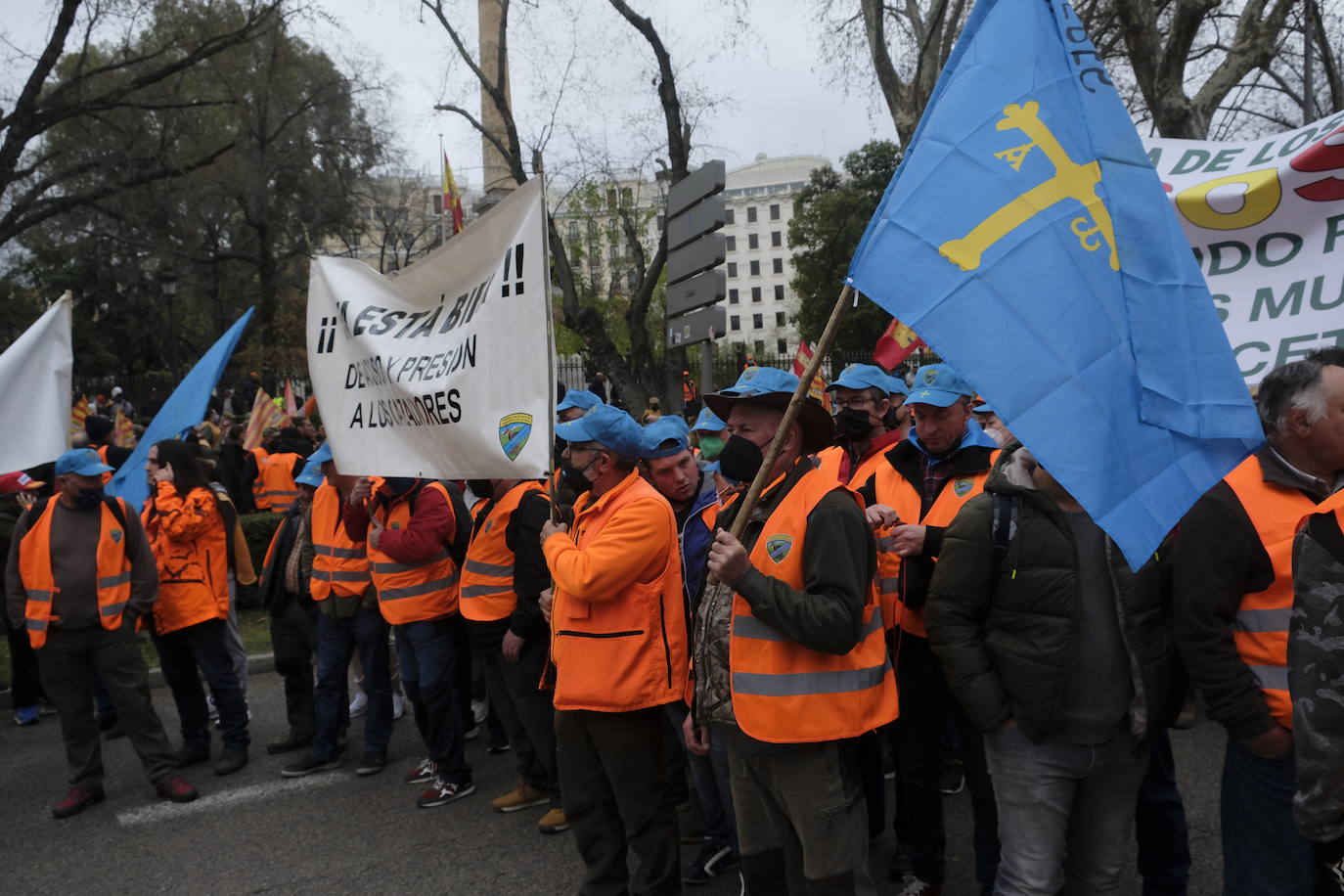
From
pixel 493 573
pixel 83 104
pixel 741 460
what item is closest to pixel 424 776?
pixel 493 573

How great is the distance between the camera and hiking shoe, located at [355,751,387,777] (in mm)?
5887

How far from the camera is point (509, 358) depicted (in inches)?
155

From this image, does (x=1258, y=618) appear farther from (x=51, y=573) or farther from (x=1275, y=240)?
(x=51, y=573)

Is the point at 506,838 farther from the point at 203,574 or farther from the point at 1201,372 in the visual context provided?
the point at 1201,372

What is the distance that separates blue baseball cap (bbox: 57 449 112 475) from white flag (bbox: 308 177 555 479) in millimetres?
1713

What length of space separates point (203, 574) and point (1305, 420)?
5.90 m

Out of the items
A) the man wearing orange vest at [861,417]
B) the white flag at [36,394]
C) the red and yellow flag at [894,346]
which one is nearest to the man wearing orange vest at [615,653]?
the man wearing orange vest at [861,417]

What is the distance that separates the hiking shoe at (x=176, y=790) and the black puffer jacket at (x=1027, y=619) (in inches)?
180

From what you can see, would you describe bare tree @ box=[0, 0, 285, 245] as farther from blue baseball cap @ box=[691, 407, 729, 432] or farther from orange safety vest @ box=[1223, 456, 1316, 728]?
orange safety vest @ box=[1223, 456, 1316, 728]

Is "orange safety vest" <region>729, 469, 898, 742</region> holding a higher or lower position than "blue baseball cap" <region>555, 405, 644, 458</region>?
lower

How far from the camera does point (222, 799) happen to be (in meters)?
5.64

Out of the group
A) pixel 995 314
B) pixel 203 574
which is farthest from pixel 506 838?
pixel 995 314

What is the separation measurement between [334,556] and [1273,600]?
187 inches

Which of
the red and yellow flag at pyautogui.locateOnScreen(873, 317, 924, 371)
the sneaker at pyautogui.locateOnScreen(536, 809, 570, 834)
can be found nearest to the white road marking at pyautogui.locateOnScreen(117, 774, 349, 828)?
the sneaker at pyautogui.locateOnScreen(536, 809, 570, 834)
